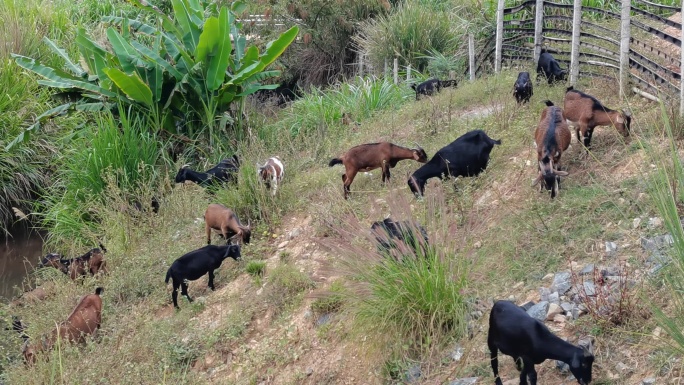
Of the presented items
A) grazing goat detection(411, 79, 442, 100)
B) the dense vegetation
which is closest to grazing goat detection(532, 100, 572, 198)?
the dense vegetation

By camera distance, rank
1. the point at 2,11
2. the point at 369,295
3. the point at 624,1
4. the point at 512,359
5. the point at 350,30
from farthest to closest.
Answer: the point at 350,30, the point at 2,11, the point at 624,1, the point at 369,295, the point at 512,359

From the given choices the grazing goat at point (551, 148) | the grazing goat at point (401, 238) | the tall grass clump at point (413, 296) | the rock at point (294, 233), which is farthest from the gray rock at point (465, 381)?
the rock at point (294, 233)

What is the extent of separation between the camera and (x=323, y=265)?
6820 mm

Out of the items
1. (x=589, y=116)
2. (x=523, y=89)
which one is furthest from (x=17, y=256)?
(x=589, y=116)

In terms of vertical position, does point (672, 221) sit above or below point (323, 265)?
above

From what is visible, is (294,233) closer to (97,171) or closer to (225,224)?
(225,224)

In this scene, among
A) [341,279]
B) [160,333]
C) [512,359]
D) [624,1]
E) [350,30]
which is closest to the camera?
[512,359]

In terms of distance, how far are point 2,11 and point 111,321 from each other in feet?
35.5

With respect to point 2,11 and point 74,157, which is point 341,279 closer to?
point 74,157

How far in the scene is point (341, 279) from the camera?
674 centimetres

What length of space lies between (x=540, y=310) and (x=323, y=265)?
1.94 metres

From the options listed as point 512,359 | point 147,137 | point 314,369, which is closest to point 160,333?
point 314,369

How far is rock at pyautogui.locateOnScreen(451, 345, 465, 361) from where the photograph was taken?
556 centimetres

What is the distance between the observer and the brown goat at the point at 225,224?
28.9 ft
